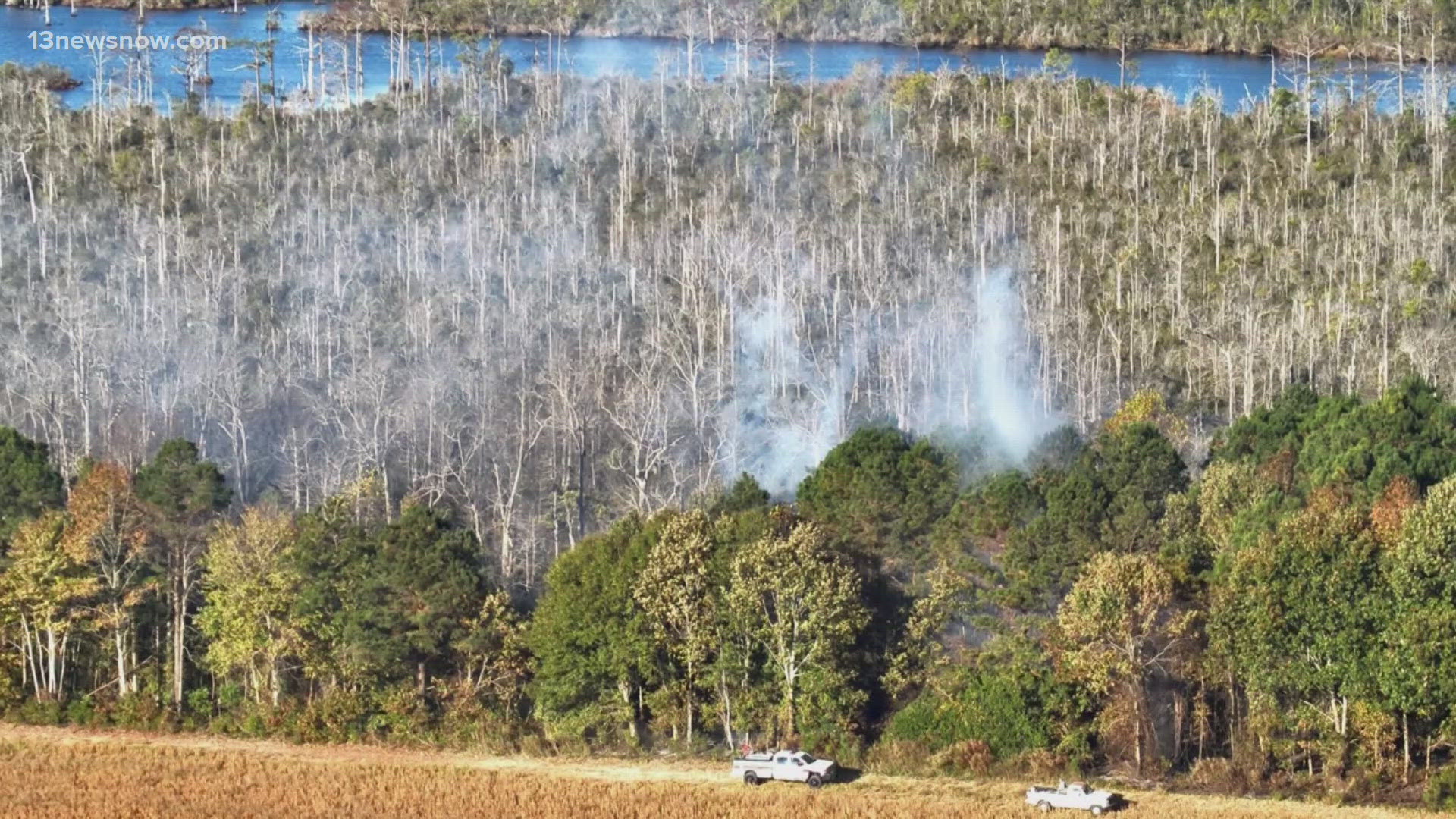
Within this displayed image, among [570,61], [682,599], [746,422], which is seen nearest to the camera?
[682,599]

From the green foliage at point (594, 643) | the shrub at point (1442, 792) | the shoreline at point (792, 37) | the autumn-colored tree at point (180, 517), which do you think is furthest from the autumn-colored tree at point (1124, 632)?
the shoreline at point (792, 37)

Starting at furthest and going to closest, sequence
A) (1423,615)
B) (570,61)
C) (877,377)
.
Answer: (570,61)
(877,377)
(1423,615)

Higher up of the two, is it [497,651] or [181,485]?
[181,485]

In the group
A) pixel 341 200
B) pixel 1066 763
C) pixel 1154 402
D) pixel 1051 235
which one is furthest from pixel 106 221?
pixel 1066 763

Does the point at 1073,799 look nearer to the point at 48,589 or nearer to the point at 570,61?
the point at 48,589

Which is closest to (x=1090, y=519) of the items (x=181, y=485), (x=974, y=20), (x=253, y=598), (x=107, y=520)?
(x=253, y=598)

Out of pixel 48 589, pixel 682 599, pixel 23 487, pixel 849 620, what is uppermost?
pixel 23 487

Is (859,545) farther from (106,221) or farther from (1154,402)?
(106,221)
